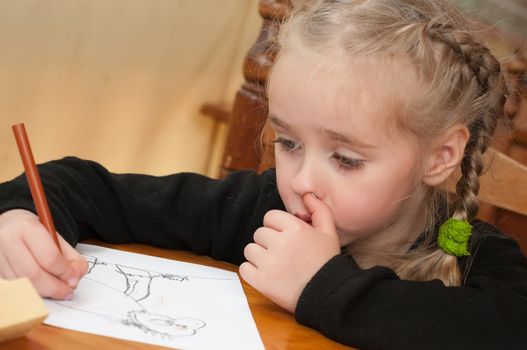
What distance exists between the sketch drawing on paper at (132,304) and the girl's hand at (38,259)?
0.02 m

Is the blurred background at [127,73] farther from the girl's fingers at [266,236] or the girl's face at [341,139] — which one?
the girl's fingers at [266,236]

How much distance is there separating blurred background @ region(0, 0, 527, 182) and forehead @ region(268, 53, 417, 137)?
0.28m

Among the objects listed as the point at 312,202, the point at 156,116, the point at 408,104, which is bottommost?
the point at 156,116

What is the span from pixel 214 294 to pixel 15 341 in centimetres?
27

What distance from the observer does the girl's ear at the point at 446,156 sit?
104 cm

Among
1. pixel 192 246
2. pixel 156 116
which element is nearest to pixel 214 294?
pixel 192 246

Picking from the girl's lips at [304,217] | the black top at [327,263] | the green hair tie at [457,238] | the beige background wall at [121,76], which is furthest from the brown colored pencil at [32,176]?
the beige background wall at [121,76]

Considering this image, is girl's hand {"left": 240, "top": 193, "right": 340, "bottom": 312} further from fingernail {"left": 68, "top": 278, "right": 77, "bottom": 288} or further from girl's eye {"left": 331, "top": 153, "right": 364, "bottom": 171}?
A: fingernail {"left": 68, "top": 278, "right": 77, "bottom": 288}

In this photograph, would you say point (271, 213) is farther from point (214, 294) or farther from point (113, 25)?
point (113, 25)

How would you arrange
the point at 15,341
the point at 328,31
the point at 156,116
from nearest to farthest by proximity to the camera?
the point at 15,341, the point at 328,31, the point at 156,116

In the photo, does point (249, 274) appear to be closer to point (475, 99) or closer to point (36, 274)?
point (36, 274)

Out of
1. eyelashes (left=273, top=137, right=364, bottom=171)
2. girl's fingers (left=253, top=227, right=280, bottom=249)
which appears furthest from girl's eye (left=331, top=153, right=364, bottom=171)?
girl's fingers (left=253, top=227, right=280, bottom=249)

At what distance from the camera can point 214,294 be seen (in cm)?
81

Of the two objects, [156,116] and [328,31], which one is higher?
[328,31]
